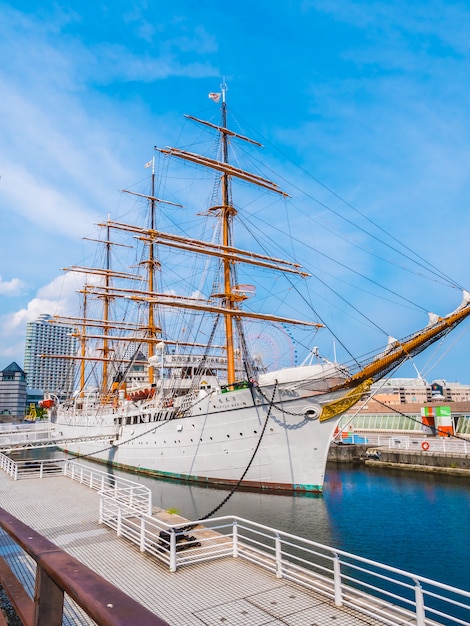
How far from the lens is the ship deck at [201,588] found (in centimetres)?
593

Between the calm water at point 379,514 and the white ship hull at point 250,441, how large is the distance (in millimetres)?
864

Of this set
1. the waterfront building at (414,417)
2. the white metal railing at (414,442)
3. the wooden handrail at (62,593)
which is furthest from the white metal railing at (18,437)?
the wooden handrail at (62,593)

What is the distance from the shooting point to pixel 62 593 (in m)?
1.69

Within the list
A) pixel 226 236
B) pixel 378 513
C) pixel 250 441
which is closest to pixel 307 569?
pixel 378 513

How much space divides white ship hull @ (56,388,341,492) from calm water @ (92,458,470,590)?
2.84ft

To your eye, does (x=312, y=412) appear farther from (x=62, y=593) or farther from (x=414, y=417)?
(x=414, y=417)

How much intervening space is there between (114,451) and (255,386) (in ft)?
56.5

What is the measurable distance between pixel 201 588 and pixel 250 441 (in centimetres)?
1483

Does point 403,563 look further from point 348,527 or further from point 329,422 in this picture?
point 329,422

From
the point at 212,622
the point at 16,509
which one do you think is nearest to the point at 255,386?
the point at 16,509

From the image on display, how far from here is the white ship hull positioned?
20.6 m

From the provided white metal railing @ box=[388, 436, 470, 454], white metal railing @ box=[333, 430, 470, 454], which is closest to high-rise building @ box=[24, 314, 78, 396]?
white metal railing @ box=[333, 430, 470, 454]

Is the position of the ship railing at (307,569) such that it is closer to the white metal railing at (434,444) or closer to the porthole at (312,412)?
the porthole at (312,412)

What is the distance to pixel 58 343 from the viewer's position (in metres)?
190
